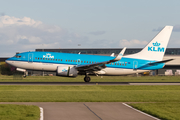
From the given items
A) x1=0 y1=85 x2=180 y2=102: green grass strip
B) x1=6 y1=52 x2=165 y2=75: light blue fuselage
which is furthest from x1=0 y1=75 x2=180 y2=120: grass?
x1=6 y1=52 x2=165 y2=75: light blue fuselage

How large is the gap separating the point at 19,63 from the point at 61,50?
180 ft

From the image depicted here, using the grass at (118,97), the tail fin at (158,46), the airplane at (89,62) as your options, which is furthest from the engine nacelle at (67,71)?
the tail fin at (158,46)

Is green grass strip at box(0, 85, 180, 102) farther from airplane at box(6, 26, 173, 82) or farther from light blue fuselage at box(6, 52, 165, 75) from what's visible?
light blue fuselage at box(6, 52, 165, 75)

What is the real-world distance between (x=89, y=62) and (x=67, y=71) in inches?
176

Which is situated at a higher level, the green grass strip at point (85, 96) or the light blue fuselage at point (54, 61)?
the light blue fuselage at point (54, 61)

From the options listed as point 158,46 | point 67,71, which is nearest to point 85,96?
point 67,71

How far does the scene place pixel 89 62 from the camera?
3878 cm

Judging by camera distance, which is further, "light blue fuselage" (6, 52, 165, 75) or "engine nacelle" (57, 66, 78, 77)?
"light blue fuselage" (6, 52, 165, 75)

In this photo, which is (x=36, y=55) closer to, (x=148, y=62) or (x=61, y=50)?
(x=148, y=62)

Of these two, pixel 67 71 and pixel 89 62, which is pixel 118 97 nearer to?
pixel 67 71

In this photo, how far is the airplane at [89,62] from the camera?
3641cm

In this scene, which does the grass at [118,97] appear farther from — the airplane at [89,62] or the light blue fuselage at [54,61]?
the light blue fuselage at [54,61]

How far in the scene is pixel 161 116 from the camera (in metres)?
11.8

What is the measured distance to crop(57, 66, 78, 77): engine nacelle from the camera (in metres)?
35.8
